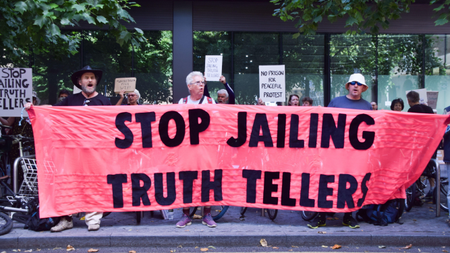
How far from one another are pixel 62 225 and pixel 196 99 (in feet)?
8.30

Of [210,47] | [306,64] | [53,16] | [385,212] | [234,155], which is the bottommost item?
[385,212]

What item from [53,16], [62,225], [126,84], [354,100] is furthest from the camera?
[126,84]

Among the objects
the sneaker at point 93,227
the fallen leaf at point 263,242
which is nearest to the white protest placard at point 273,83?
the fallen leaf at point 263,242

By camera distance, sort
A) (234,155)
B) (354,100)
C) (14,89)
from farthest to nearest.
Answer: (14,89) < (354,100) < (234,155)

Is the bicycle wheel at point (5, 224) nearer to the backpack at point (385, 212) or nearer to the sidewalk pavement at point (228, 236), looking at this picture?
the sidewalk pavement at point (228, 236)

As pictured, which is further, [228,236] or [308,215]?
[308,215]

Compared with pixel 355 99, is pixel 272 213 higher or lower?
lower

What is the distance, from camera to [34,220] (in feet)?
16.9

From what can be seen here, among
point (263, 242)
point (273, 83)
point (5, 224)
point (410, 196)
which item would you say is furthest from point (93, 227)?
point (273, 83)

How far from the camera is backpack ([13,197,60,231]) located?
5.08 m

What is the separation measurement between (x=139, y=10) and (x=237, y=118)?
774 centimetres

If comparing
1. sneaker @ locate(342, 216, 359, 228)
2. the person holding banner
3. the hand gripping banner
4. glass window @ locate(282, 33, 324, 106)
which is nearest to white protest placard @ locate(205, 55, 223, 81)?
the person holding banner

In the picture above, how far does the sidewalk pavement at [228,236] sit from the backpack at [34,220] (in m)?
0.09

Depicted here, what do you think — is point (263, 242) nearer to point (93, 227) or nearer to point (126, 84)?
point (93, 227)
